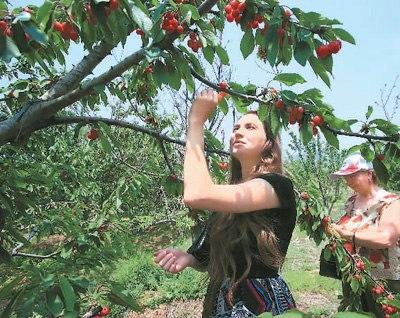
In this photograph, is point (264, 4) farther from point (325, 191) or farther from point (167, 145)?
point (325, 191)

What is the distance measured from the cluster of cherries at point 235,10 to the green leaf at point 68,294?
1.20 metres

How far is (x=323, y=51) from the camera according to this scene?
5.49ft

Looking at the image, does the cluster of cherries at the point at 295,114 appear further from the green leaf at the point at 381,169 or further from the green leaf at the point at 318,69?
the green leaf at the point at 381,169

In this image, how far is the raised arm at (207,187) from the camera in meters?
Result: 1.50

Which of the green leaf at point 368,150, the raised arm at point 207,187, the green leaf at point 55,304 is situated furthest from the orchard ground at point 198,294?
the green leaf at point 55,304

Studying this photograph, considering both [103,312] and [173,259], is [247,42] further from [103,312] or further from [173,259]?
[103,312]

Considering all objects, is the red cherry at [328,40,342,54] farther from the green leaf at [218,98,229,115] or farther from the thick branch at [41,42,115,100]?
the thick branch at [41,42,115,100]

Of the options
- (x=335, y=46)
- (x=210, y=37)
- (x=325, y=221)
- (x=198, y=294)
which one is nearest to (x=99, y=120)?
(x=210, y=37)

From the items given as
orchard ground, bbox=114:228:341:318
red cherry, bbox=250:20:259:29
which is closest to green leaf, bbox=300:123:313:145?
red cherry, bbox=250:20:259:29

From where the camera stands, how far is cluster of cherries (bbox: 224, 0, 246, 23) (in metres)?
1.79

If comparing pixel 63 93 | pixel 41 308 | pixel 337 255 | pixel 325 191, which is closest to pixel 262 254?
pixel 41 308

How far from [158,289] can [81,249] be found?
19.0 feet

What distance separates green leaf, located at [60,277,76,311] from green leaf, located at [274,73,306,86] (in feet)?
3.81

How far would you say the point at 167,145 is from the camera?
339cm
